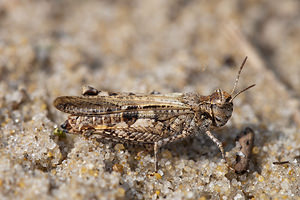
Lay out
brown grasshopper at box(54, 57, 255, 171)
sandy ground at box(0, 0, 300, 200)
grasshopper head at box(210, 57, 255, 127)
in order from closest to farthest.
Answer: sandy ground at box(0, 0, 300, 200) < brown grasshopper at box(54, 57, 255, 171) < grasshopper head at box(210, 57, 255, 127)

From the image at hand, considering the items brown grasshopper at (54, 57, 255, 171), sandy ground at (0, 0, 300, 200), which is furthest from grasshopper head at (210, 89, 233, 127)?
sandy ground at (0, 0, 300, 200)

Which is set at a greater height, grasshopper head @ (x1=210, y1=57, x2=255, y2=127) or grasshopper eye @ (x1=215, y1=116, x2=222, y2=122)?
grasshopper head @ (x1=210, y1=57, x2=255, y2=127)

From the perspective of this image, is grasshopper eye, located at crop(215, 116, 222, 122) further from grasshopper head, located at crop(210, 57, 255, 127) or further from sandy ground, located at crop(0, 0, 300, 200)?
sandy ground, located at crop(0, 0, 300, 200)

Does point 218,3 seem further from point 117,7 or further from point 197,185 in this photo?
point 197,185

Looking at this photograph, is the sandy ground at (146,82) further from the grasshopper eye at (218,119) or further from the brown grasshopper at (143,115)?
the grasshopper eye at (218,119)

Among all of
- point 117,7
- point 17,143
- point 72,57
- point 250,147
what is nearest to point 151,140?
point 250,147

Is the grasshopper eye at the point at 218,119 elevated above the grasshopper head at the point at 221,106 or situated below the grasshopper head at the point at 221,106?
below

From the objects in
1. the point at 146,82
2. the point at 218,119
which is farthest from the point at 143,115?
the point at 146,82

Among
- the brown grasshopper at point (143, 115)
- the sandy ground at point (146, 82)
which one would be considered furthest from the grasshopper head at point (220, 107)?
the sandy ground at point (146, 82)
